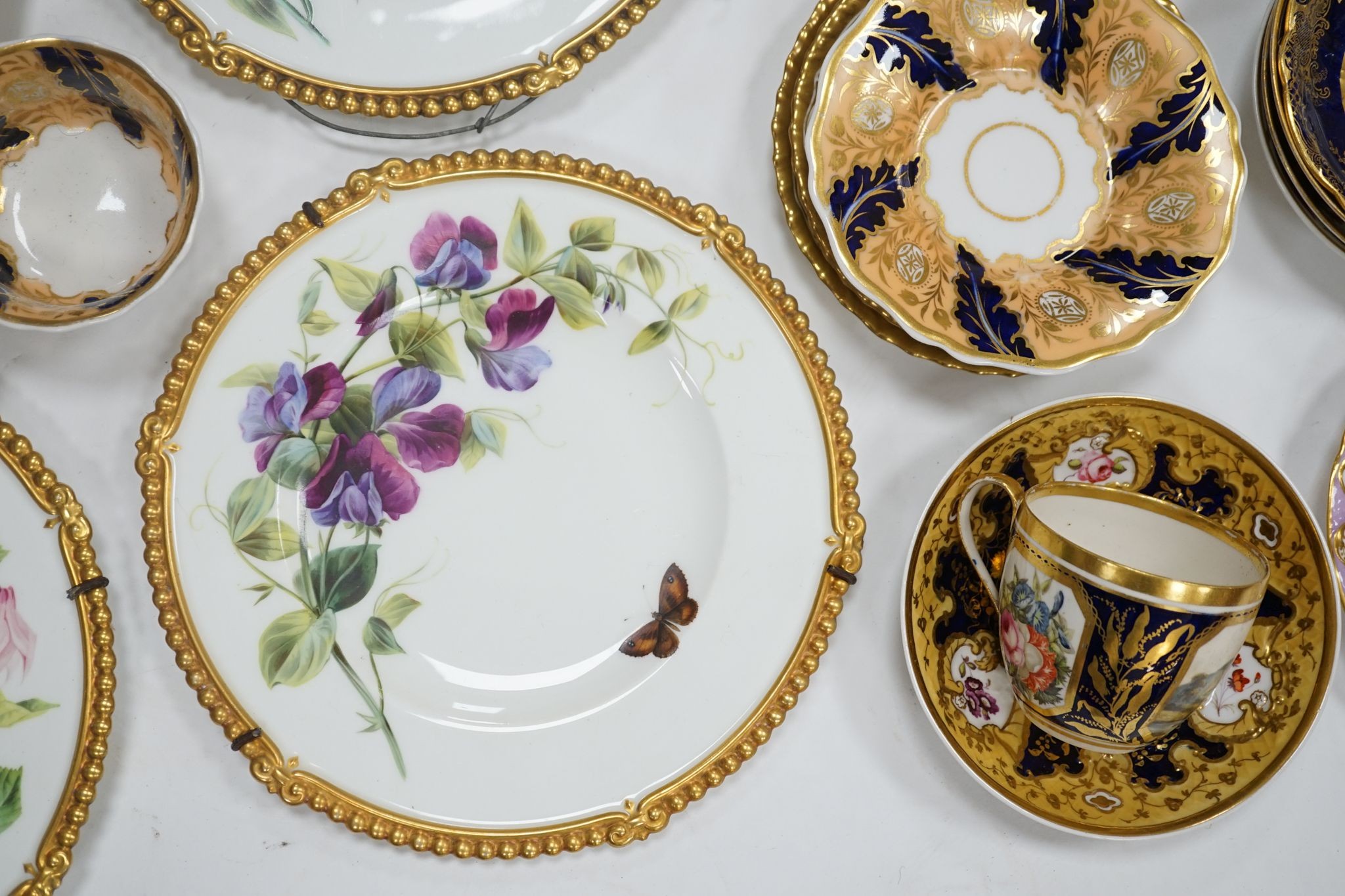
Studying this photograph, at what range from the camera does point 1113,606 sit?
23.4 inches

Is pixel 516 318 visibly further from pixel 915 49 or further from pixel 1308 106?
pixel 1308 106

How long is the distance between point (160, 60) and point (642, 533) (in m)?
0.48

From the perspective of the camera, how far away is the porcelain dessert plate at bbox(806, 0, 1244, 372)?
651mm

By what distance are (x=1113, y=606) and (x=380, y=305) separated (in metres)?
0.52

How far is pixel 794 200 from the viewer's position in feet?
2.22

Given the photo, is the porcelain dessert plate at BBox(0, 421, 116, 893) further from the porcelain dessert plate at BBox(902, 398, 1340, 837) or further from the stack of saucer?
the stack of saucer

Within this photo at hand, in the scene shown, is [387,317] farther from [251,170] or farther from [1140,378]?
[1140,378]

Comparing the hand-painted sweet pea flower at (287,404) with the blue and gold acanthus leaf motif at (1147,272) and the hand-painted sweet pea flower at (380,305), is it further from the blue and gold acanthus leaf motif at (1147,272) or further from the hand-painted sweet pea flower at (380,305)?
the blue and gold acanthus leaf motif at (1147,272)

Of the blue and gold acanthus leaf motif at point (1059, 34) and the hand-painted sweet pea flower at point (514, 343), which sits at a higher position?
the blue and gold acanthus leaf motif at point (1059, 34)

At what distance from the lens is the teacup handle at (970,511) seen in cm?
65

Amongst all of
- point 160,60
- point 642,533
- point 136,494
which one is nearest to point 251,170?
point 160,60

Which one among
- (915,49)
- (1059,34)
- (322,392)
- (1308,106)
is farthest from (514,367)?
(1308,106)

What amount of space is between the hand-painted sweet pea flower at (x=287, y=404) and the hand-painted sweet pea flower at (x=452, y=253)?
0.31 ft

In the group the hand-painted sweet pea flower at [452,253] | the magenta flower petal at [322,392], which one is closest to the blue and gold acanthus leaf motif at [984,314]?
the hand-painted sweet pea flower at [452,253]
